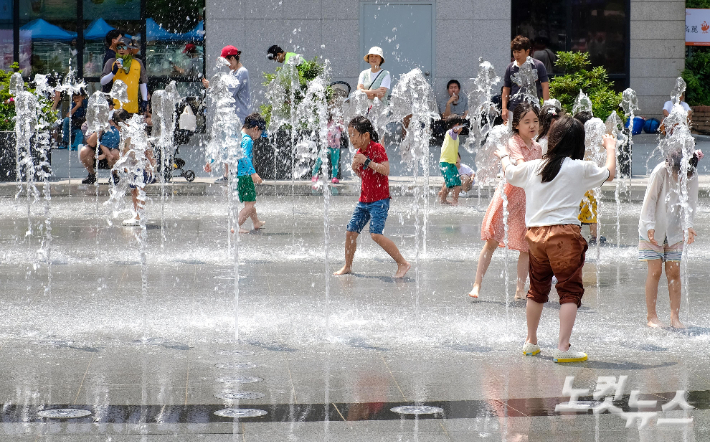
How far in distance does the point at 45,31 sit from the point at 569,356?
62.6ft

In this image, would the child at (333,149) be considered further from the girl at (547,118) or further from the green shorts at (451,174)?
the girl at (547,118)

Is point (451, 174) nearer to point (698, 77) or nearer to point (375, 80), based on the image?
point (375, 80)

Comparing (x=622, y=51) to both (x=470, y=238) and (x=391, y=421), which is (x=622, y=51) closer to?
(x=470, y=238)

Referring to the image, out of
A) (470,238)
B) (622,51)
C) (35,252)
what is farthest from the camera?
(622,51)

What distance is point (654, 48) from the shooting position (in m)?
23.9

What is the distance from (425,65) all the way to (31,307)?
15469 millimetres

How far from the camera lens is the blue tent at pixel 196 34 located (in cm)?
2186

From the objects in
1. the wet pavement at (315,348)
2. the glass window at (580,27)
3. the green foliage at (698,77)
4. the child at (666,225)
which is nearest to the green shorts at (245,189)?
the wet pavement at (315,348)

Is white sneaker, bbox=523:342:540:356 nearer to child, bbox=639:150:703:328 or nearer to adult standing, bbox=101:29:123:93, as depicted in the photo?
child, bbox=639:150:703:328

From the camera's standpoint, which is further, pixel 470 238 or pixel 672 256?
pixel 470 238

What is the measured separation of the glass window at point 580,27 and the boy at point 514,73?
39.0 feet

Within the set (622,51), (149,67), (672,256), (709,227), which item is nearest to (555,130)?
(672,256)

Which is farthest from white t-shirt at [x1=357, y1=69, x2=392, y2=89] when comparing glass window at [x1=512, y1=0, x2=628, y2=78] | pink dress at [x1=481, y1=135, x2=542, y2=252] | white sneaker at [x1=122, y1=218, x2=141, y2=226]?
glass window at [x1=512, y1=0, x2=628, y2=78]

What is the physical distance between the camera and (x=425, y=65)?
21766mm
